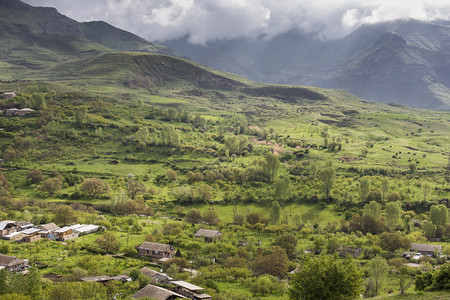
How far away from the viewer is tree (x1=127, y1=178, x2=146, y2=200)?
117812mm

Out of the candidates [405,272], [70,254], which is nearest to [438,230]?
[405,272]

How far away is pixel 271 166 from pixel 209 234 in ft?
195

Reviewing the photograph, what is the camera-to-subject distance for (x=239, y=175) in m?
135

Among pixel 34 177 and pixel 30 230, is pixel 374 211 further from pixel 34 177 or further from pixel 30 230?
pixel 34 177

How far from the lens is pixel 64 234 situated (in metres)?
75.6

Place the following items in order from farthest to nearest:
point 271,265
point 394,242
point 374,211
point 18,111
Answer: point 18,111 < point 374,211 < point 394,242 < point 271,265

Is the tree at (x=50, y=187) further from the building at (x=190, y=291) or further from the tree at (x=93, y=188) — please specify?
the building at (x=190, y=291)

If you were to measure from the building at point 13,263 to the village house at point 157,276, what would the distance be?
19.9 meters

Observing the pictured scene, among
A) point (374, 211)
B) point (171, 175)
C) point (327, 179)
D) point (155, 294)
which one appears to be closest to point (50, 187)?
point (171, 175)

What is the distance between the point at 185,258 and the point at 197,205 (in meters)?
44.8

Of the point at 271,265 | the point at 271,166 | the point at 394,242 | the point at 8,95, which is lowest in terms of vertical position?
the point at 271,265

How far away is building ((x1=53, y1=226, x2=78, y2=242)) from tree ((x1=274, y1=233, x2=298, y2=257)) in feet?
143

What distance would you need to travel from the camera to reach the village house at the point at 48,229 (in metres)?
75.8

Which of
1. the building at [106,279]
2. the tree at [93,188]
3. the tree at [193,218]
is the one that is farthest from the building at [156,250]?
the tree at [93,188]
